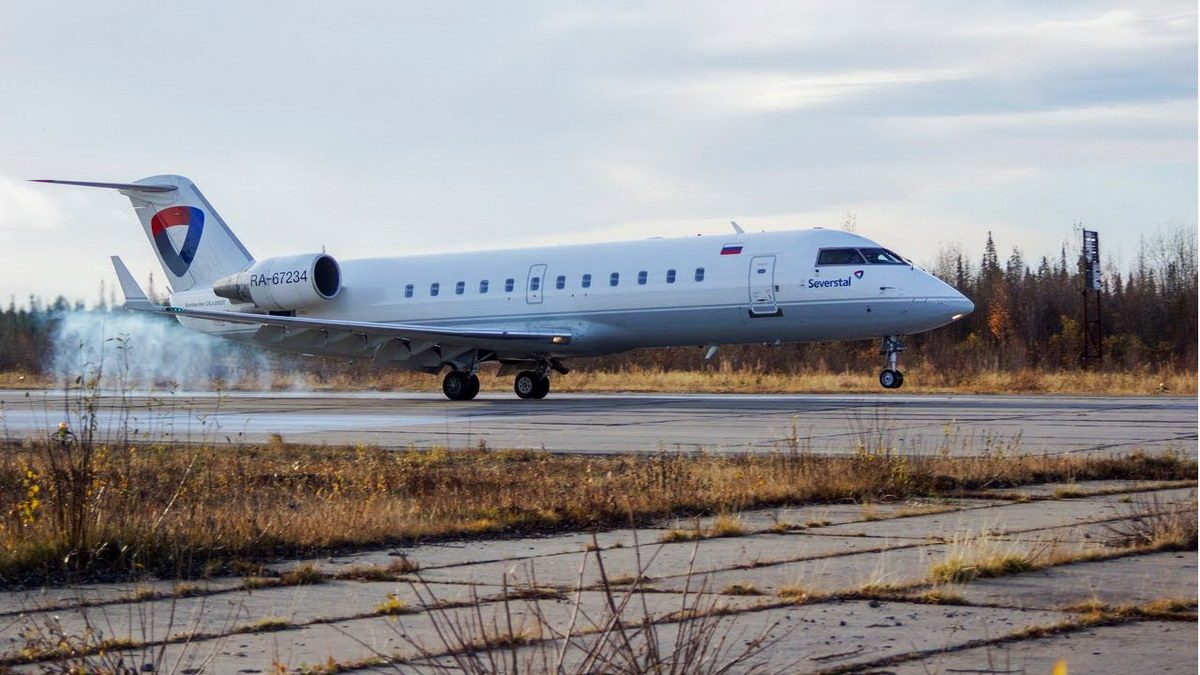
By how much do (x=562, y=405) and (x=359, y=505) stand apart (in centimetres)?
1726

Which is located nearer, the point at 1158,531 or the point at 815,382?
the point at 1158,531

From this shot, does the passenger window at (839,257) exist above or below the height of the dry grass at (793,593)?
above

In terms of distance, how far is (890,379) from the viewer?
2894 centimetres

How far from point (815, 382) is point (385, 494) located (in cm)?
2674

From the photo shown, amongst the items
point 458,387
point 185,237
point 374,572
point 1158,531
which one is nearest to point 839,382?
point 458,387

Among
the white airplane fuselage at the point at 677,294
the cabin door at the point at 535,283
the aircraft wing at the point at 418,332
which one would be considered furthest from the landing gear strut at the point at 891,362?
the cabin door at the point at 535,283

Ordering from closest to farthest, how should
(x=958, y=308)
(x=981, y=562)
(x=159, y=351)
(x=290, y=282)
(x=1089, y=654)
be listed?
(x=1089, y=654) → (x=981, y=562) → (x=958, y=308) → (x=290, y=282) → (x=159, y=351)

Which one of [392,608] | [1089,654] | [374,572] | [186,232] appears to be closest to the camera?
[1089,654]

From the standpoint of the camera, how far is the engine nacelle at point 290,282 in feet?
111

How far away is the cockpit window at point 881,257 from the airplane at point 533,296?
0.08 ft

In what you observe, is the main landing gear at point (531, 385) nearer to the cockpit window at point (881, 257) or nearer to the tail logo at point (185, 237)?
the cockpit window at point (881, 257)

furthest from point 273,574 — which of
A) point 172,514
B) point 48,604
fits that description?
point 172,514

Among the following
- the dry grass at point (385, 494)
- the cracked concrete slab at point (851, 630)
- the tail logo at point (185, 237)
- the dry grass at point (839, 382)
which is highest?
the tail logo at point (185, 237)

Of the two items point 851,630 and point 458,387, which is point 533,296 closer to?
point 458,387
